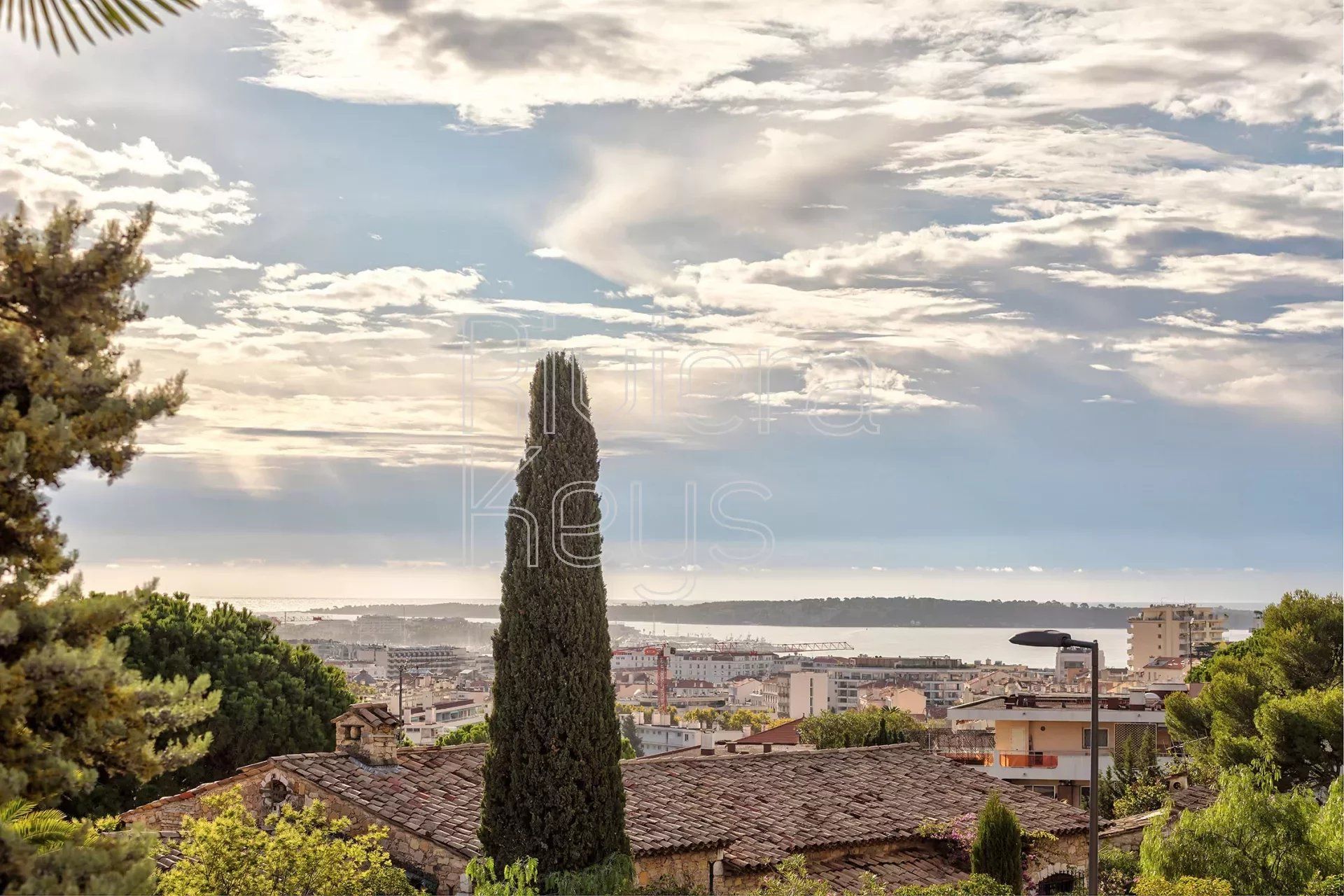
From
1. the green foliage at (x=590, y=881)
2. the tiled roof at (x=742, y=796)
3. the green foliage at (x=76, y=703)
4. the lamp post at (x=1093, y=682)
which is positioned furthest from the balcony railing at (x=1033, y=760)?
the green foliage at (x=76, y=703)

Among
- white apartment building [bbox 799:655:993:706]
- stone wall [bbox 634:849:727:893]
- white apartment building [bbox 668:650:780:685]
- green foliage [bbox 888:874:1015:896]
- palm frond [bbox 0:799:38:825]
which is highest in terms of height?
palm frond [bbox 0:799:38:825]

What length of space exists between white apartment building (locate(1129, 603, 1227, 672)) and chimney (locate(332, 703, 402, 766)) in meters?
95.7

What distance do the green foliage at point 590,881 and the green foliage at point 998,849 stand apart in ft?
20.5

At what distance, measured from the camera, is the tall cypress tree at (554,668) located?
15.1 metres

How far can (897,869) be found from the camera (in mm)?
18656

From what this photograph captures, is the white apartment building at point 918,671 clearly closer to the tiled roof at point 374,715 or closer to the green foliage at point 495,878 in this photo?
the tiled roof at point 374,715

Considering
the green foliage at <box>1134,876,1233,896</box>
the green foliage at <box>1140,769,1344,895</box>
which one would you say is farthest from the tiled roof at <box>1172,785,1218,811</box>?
the green foliage at <box>1134,876,1233,896</box>

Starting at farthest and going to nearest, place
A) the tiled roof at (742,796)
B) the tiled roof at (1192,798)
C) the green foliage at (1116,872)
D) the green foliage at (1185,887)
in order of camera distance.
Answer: the tiled roof at (1192,798) < the green foliage at (1116,872) < the tiled roof at (742,796) < the green foliage at (1185,887)

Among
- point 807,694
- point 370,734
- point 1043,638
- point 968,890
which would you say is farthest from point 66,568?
point 807,694

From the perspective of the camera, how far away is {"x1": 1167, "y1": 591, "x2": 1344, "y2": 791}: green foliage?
2494cm

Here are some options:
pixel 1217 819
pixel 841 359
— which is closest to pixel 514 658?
pixel 1217 819

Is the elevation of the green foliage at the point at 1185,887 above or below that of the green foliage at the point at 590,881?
above

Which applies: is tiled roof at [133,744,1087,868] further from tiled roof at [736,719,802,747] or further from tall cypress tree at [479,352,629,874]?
tiled roof at [736,719,802,747]

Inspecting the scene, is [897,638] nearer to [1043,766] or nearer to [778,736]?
[778,736]
